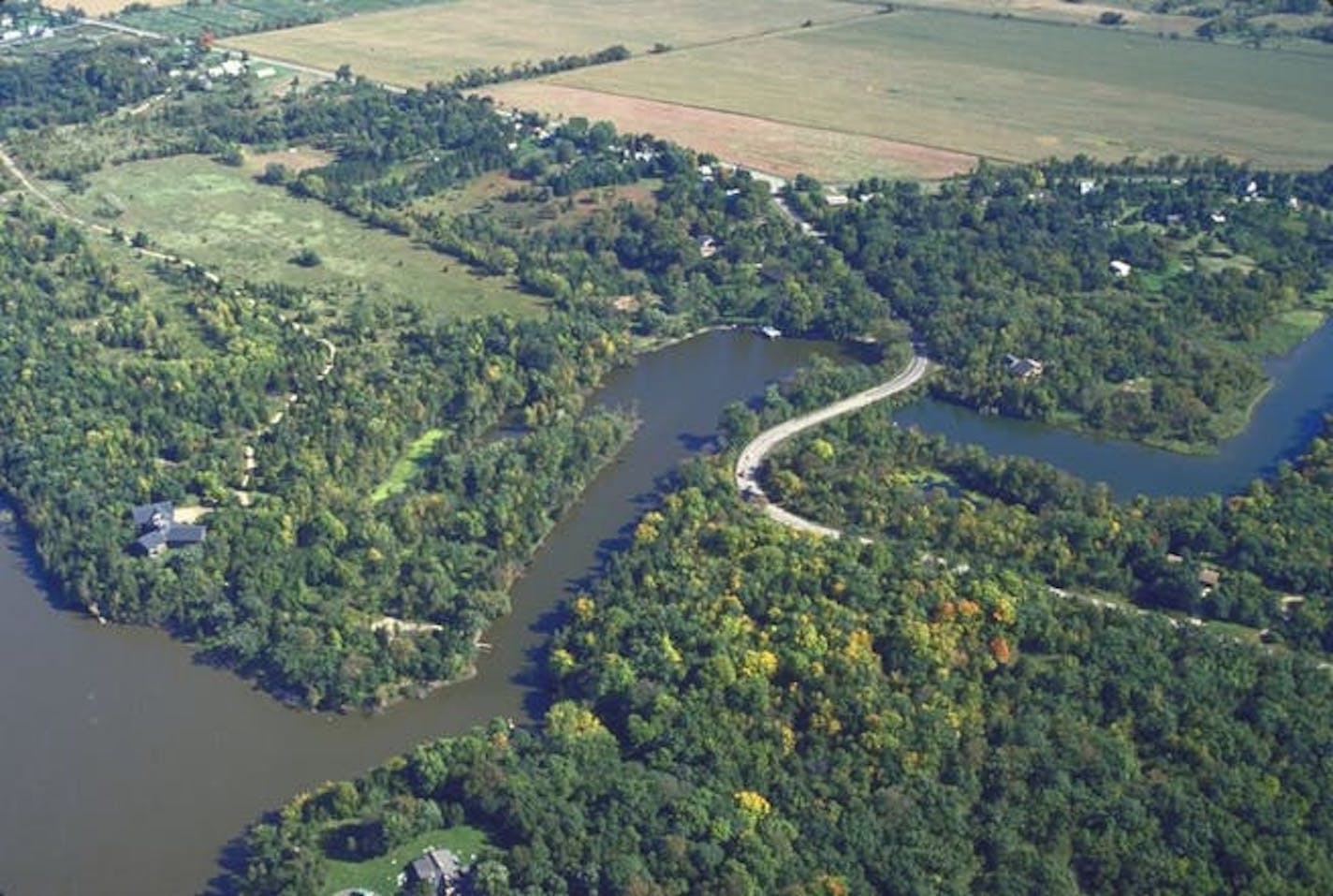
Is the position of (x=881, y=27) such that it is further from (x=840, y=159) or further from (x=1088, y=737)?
(x=1088, y=737)

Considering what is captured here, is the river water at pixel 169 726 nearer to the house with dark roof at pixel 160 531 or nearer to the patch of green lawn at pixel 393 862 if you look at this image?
the house with dark roof at pixel 160 531

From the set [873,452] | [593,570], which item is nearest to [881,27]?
[873,452]

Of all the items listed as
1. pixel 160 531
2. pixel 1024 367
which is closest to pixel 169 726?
pixel 160 531

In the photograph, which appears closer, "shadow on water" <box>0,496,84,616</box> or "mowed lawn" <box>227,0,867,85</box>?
"shadow on water" <box>0,496,84,616</box>

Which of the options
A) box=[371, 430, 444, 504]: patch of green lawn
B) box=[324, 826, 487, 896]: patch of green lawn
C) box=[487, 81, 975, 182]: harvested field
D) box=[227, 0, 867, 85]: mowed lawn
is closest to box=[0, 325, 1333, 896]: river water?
box=[324, 826, 487, 896]: patch of green lawn

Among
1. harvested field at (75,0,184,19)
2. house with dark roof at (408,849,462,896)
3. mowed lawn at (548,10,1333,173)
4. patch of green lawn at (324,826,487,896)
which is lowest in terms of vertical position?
→ patch of green lawn at (324,826,487,896)

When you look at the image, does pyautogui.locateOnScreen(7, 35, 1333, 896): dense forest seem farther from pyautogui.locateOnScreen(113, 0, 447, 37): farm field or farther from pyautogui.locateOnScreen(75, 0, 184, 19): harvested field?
pyautogui.locateOnScreen(75, 0, 184, 19): harvested field
